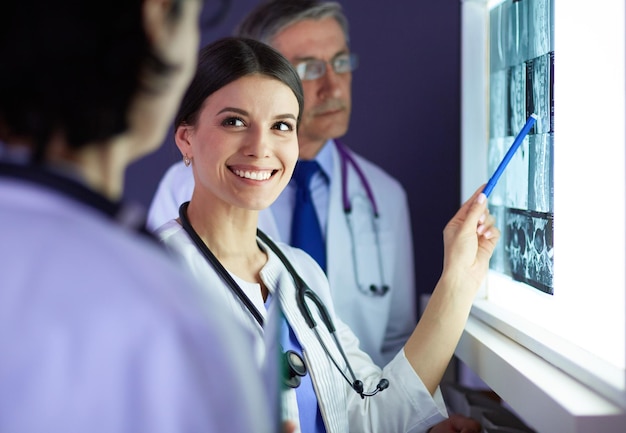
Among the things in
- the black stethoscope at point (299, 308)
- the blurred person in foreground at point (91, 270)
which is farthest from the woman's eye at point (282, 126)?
the blurred person in foreground at point (91, 270)

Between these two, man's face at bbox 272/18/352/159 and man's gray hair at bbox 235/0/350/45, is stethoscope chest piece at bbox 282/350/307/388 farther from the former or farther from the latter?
man's gray hair at bbox 235/0/350/45

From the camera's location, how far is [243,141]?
1.18m

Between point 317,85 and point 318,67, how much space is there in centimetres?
4

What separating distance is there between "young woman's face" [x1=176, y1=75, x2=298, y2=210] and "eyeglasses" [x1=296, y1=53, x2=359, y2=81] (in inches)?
19.7

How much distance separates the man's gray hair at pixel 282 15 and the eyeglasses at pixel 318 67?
9cm

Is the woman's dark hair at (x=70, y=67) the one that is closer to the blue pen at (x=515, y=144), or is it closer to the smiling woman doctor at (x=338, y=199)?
the blue pen at (x=515, y=144)

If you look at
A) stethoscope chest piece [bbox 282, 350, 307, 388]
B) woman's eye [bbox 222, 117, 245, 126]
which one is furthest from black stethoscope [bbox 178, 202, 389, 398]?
woman's eye [bbox 222, 117, 245, 126]

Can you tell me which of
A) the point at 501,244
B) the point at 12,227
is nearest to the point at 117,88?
the point at 12,227

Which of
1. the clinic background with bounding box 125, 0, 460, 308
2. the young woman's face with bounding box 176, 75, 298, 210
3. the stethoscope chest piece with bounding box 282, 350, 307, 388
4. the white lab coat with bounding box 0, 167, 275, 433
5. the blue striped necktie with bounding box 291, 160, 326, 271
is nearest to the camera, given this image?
the white lab coat with bounding box 0, 167, 275, 433

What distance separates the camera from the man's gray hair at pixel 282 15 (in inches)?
67.1

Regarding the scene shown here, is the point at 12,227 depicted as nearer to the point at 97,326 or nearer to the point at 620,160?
the point at 97,326

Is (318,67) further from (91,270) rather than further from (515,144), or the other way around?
(91,270)

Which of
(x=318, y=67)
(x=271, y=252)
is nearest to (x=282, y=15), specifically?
(x=318, y=67)

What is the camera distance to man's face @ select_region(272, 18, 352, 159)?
66.4 inches
